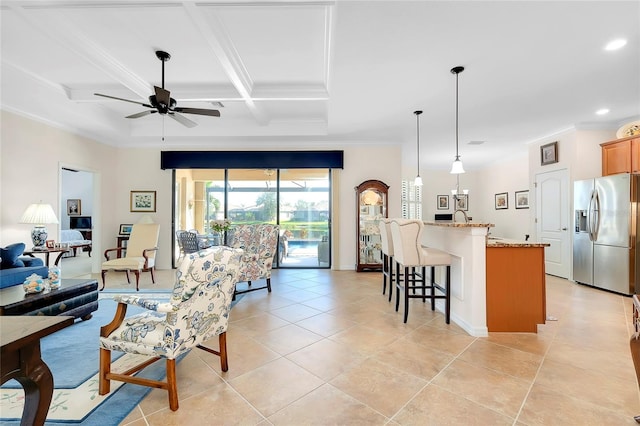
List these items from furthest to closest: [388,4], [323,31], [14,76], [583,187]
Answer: [583,187]
[14,76]
[323,31]
[388,4]

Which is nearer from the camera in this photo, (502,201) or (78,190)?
(502,201)

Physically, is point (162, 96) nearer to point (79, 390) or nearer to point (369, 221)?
point (79, 390)

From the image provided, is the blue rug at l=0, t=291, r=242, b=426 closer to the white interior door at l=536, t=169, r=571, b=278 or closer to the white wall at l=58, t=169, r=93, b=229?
the white interior door at l=536, t=169, r=571, b=278

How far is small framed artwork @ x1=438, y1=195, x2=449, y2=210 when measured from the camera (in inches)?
362

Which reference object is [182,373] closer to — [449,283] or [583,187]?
[449,283]

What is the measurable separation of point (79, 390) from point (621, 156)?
7007 millimetres

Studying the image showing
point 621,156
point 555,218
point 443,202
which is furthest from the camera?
point 443,202

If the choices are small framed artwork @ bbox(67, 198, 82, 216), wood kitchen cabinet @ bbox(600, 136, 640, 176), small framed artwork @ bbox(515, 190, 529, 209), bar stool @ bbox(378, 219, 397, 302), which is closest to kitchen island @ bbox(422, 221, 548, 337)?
bar stool @ bbox(378, 219, 397, 302)

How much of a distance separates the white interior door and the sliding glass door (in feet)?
13.9

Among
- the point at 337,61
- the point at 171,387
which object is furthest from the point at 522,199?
the point at 171,387

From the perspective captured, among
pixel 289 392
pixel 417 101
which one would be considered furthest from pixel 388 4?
pixel 289 392

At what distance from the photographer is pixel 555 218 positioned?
16.7 feet

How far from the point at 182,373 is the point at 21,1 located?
3194 millimetres

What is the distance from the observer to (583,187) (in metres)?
4.43
